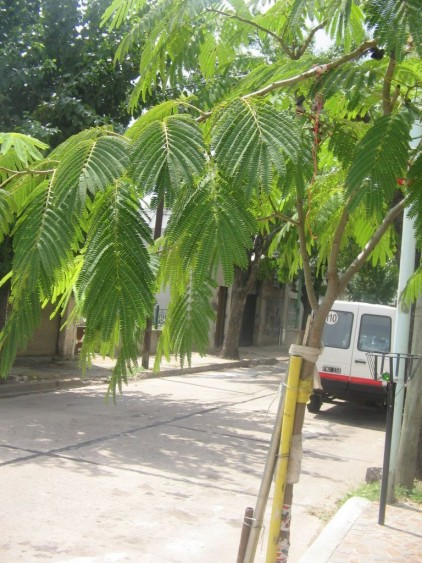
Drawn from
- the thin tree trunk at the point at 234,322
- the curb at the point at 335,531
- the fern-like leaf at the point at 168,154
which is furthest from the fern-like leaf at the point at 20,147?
the thin tree trunk at the point at 234,322

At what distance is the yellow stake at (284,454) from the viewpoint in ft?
9.55

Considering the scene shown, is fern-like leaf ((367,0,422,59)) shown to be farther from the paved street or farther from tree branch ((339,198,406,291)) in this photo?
the paved street

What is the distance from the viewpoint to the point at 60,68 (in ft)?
42.4

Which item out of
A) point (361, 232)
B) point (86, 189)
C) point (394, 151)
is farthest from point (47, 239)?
point (361, 232)

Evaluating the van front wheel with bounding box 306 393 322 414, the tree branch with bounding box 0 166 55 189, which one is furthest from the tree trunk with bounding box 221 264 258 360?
the tree branch with bounding box 0 166 55 189

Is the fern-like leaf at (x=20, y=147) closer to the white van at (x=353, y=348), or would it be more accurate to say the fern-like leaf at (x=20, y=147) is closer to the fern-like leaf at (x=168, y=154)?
the fern-like leaf at (x=168, y=154)

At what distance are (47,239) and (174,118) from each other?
0.57m

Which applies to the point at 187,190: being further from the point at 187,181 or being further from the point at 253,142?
the point at 253,142

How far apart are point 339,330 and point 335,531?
8.50m

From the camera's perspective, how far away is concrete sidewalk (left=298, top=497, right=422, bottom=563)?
543 cm

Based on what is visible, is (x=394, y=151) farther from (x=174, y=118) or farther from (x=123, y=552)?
(x=123, y=552)

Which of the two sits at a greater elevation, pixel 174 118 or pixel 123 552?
pixel 174 118

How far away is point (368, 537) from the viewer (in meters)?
5.89

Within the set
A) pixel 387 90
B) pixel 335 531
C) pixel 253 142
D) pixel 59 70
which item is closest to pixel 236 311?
pixel 59 70
